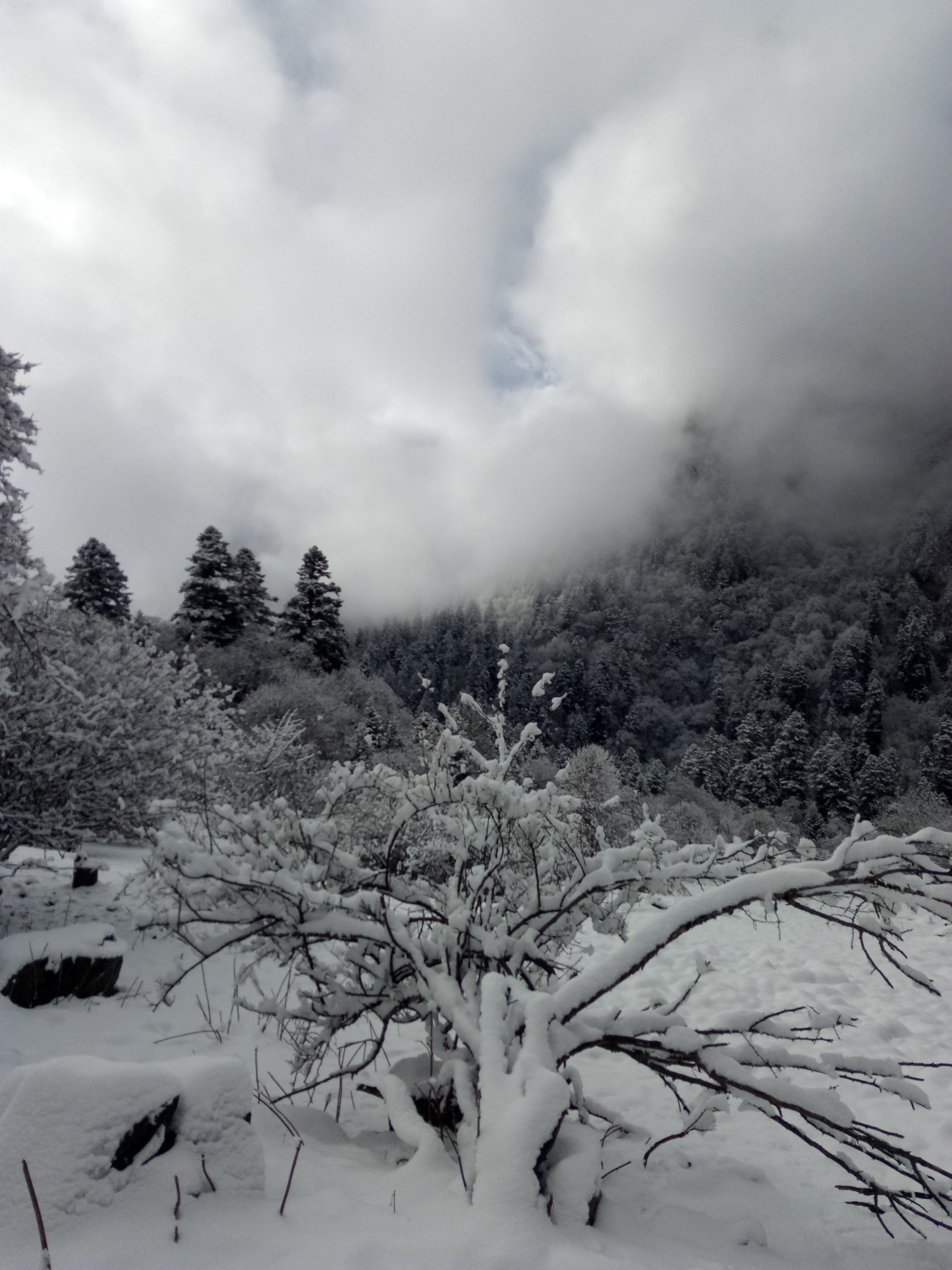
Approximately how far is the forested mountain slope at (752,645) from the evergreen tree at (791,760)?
191mm

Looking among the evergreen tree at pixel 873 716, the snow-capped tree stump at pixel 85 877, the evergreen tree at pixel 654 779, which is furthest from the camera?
the evergreen tree at pixel 873 716

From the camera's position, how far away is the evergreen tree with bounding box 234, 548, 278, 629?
3472 cm

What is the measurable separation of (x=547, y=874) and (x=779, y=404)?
22939 cm

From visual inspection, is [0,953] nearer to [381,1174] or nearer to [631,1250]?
[381,1174]

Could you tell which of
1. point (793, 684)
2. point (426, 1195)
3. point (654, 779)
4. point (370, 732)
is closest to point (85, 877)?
point (426, 1195)

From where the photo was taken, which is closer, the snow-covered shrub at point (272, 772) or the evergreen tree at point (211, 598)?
the snow-covered shrub at point (272, 772)

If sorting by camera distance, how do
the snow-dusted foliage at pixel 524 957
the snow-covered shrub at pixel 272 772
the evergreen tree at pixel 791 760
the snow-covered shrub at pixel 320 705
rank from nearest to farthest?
the snow-dusted foliage at pixel 524 957, the snow-covered shrub at pixel 272 772, the snow-covered shrub at pixel 320 705, the evergreen tree at pixel 791 760

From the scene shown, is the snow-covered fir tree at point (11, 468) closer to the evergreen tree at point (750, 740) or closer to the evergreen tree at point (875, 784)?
the evergreen tree at point (875, 784)

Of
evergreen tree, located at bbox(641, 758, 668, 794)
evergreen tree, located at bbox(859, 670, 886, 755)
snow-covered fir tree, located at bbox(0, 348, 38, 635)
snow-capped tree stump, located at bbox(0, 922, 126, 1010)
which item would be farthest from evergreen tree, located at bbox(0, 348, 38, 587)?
evergreen tree, located at bbox(859, 670, 886, 755)

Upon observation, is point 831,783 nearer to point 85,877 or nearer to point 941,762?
point 941,762

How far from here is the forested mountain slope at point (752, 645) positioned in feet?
202

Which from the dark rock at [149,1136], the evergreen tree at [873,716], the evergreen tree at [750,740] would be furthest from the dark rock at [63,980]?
the evergreen tree at [873,716]

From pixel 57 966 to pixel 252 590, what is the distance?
105ft

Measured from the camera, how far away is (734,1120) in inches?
182
